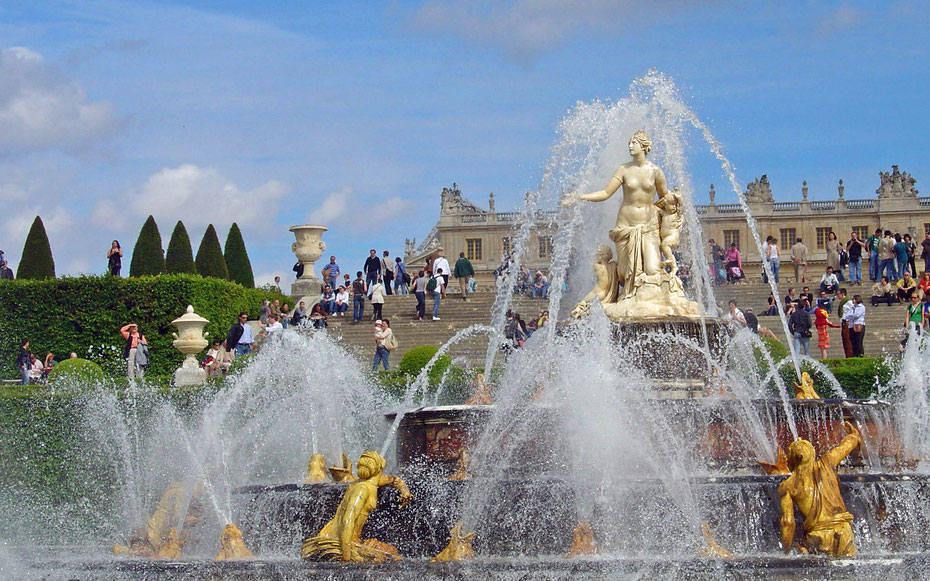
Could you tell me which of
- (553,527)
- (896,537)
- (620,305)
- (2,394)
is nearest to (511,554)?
(553,527)

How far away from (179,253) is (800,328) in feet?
49.0

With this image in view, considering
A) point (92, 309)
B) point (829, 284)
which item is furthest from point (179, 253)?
point (829, 284)

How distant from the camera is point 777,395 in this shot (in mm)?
15117

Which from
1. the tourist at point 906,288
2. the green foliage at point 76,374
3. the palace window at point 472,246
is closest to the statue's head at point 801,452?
the green foliage at point 76,374

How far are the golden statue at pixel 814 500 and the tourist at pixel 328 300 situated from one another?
17.0m

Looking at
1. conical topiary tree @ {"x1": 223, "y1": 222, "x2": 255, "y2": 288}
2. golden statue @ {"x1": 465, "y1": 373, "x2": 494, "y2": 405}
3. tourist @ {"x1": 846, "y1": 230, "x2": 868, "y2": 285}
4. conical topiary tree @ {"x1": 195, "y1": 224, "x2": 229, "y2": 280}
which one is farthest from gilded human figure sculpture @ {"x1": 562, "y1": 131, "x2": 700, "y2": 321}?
conical topiary tree @ {"x1": 223, "y1": 222, "x2": 255, "y2": 288}

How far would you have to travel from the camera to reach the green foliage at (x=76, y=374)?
16.5m

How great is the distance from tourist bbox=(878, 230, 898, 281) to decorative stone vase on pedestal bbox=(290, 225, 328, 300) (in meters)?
10.8

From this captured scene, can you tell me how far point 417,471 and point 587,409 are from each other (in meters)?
1.46

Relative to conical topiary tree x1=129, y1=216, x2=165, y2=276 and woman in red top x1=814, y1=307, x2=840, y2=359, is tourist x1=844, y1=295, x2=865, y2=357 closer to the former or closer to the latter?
woman in red top x1=814, y1=307, x2=840, y2=359

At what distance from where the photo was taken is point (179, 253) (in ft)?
94.0

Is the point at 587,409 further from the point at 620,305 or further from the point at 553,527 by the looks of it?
the point at 620,305

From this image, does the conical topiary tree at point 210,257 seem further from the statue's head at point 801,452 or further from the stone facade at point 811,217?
the stone facade at point 811,217

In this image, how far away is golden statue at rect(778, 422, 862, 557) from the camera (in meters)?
8.16
